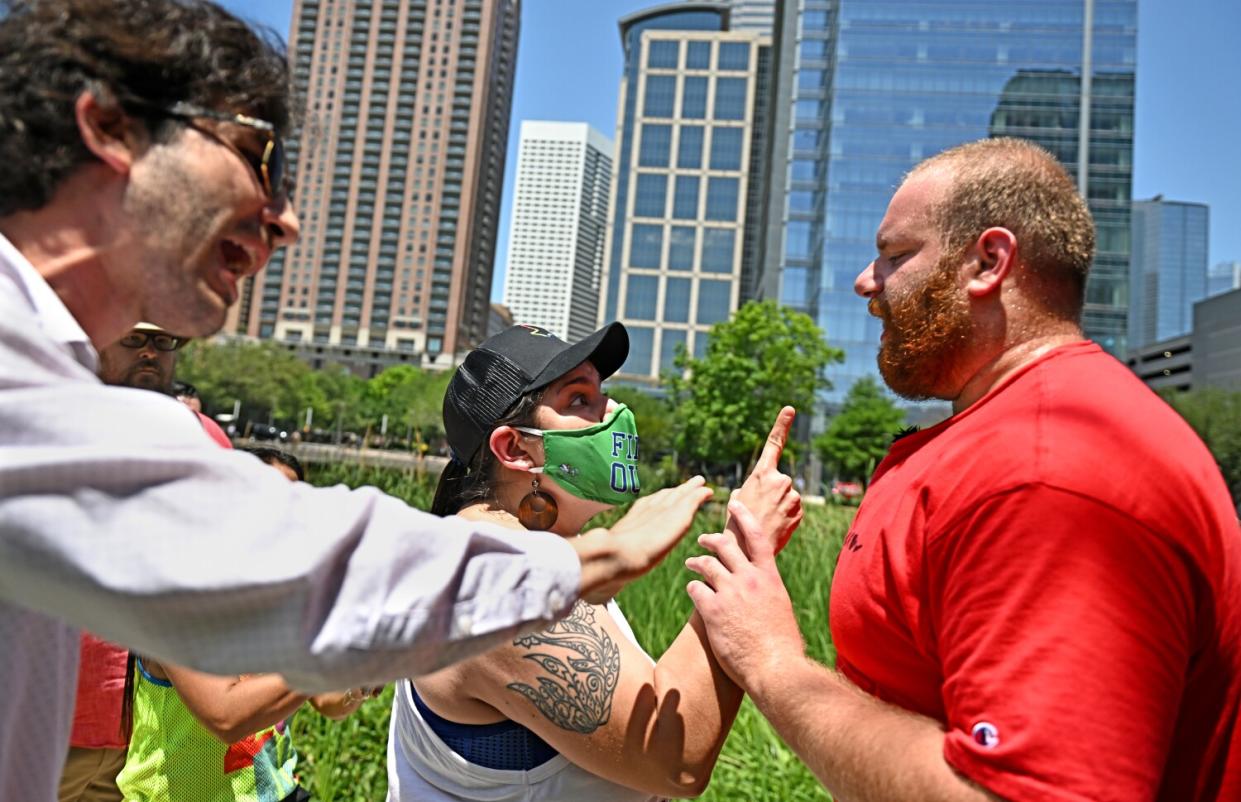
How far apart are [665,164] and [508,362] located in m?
128

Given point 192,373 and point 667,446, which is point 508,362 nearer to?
point 192,373

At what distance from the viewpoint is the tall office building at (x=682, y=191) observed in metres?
124

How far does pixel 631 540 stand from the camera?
4.50 feet

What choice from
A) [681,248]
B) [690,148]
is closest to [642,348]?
[681,248]

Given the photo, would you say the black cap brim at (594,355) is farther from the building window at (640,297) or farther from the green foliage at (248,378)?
the building window at (640,297)

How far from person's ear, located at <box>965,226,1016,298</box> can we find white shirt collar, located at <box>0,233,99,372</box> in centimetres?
172

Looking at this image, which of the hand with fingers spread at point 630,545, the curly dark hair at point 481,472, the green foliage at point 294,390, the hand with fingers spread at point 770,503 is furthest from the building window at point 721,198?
the hand with fingers spread at point 630,545

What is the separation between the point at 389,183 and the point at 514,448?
131 metres

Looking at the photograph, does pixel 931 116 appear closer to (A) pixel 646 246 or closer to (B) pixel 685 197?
(B) pixel 685 197

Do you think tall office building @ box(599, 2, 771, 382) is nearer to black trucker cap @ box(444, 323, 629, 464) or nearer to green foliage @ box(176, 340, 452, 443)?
green foliage @ box(176, 340, 452, 443)

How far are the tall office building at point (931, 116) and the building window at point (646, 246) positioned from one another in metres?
37.7

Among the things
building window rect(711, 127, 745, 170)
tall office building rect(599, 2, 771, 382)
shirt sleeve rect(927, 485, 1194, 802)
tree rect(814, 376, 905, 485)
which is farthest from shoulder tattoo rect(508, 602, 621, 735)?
building window rect(711, 127, 745, 170)

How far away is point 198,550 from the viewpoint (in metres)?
0.94

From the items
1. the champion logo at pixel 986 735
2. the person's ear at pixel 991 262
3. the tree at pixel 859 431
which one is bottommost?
the champion logo at pixel 986 735
